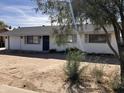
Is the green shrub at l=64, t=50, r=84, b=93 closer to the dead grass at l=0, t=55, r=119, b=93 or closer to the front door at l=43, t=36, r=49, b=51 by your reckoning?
the dead grass at l=0, t=55, r=119, b=93

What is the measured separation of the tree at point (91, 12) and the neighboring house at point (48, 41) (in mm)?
13061

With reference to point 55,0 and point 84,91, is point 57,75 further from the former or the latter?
point 55,0

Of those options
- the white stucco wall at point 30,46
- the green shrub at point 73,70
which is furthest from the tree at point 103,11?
the white stucco wall at point 30,46

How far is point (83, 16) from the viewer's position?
39.8 ft

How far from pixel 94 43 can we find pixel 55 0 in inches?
771

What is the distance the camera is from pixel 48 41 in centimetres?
3725

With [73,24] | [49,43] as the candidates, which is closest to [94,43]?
[49,43]

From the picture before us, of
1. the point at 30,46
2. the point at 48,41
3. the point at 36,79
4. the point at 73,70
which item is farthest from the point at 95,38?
the point at 73,70

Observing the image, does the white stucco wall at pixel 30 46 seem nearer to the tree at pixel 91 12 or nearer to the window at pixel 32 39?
the window at pixel 32 39

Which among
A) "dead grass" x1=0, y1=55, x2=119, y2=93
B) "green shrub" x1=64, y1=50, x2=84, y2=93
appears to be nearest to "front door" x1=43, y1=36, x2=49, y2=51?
"dead grass" x1=0, y1=55, x2=119, y2=93

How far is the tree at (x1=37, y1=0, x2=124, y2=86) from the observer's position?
11.4 metres

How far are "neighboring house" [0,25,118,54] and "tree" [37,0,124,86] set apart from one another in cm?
1306

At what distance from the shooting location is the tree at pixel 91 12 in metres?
11.4

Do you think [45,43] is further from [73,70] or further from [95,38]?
[73,70]
